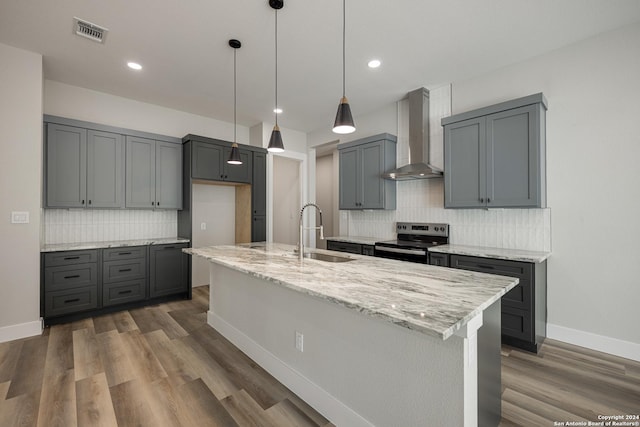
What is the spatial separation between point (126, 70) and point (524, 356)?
5.04 m

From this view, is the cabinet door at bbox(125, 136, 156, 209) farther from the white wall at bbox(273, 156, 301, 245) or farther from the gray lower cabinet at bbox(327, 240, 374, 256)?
the gray lower cabinet at bbox(327, 240, 374, 256)

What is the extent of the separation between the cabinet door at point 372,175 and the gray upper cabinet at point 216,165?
1.93 metres

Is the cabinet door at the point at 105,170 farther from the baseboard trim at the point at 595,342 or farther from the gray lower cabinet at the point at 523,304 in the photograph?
the baseboard trim at the point at 595,342

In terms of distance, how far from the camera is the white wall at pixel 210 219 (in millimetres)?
4789

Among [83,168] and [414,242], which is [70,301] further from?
[414,242]

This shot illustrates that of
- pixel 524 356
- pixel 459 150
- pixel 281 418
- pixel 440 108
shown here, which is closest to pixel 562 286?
pixel 524 356

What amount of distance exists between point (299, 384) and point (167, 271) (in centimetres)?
288

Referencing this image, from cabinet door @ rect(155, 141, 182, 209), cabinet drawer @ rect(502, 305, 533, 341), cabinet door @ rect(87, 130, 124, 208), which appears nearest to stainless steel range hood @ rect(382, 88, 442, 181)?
cabinet drawer @ rect(502, 305, 533, 341)

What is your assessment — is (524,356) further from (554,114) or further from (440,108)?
(440,108)

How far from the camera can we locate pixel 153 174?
13.4 ft

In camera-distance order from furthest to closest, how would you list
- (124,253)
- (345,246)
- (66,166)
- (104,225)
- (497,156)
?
(345,246)
(104,225)
(124,253)
(66,166)
(497,156)

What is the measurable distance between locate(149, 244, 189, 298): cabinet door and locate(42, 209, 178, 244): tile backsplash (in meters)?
0.56

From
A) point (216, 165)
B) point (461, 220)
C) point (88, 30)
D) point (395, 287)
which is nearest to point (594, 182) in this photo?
point (461, 220)

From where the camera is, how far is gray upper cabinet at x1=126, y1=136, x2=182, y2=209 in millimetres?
3902
